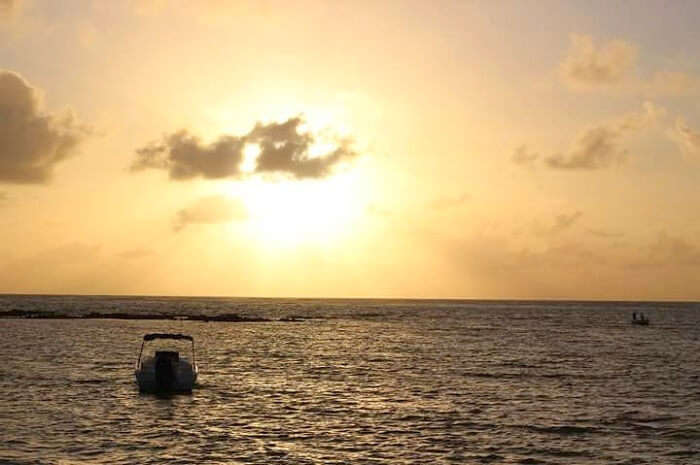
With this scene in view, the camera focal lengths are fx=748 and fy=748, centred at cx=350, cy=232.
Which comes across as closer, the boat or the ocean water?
the ocean water

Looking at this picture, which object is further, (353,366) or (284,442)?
(353,366)

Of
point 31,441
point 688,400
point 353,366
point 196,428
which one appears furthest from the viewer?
point 353,366

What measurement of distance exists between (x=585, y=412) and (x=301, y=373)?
82.5 ft

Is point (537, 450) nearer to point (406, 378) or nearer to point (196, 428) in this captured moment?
point (196, 428)

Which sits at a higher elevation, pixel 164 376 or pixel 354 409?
pixel 164 376

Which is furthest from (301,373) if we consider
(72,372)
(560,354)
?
(560,354)

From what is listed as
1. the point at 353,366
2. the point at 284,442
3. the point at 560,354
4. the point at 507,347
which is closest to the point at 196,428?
the point at 284,442

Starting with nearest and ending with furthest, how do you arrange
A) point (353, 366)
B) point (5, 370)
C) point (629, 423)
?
1. point (629, 423)
2. point (5, 370)
3. point (353, 366)

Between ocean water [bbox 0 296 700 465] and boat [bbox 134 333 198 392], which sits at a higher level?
boat [bbox 134 333 198 392]

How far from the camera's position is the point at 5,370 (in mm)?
57000

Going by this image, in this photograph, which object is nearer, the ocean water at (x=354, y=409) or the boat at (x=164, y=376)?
the ocean water at (x=354, y=409)

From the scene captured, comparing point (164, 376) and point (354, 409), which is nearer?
point (354, 409)

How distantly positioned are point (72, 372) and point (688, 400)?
4379 centimetres

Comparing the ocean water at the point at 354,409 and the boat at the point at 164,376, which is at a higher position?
the boat at the point at 164,376
